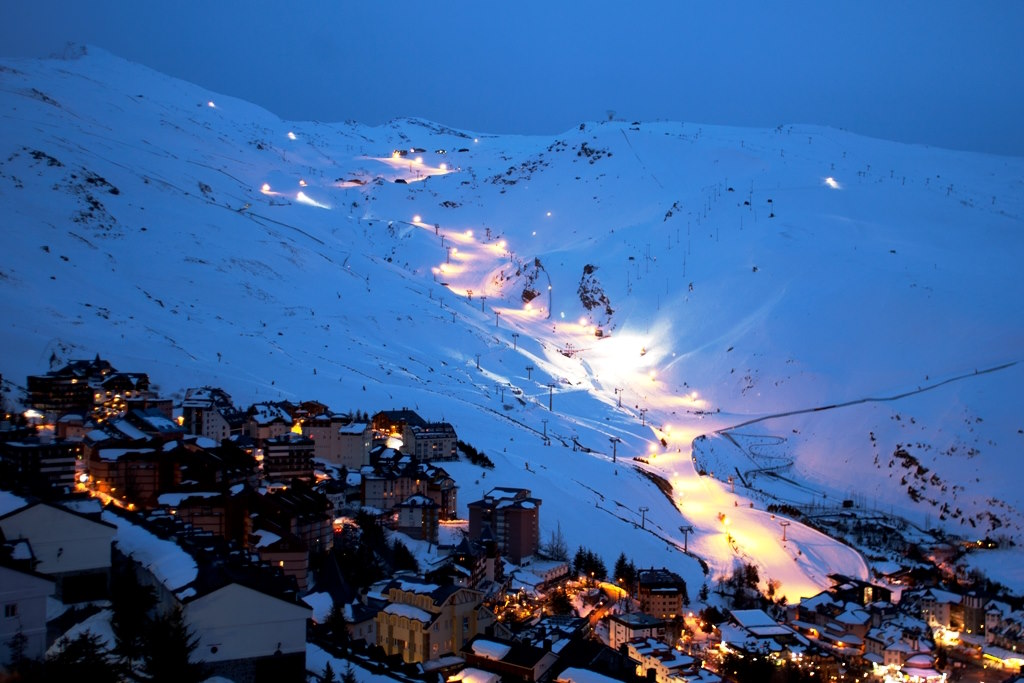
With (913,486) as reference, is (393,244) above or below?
above

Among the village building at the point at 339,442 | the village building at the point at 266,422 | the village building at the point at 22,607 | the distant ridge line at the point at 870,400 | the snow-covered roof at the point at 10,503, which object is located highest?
the distant ridge line at the point at 870,400

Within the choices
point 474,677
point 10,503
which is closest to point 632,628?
point 474,677

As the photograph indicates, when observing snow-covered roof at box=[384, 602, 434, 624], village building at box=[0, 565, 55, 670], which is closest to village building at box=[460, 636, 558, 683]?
snow-covered roof at box=[384, 602, 434, 624]

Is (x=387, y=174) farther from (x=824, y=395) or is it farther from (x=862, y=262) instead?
(x=824, y=395)

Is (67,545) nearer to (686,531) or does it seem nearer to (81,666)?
(81,666)

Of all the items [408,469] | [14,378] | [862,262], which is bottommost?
[408,469]

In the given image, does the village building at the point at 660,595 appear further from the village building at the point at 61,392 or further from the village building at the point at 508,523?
the village building at the point at 61,392

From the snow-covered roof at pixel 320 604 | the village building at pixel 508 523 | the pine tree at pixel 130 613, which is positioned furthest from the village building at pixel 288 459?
the pine tree at pixel 130 613

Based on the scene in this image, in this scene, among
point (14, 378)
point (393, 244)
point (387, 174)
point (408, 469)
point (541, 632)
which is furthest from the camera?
point (387, 174)

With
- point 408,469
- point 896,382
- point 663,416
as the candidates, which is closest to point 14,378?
point 408,469
